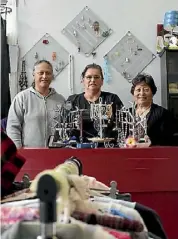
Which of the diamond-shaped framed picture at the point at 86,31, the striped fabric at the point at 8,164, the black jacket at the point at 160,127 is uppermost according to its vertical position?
the diamond-shaped framed picture at the point at 86,31

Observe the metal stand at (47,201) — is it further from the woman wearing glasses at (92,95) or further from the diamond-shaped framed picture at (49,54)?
the diamond-shaped framed picture at (49,54)

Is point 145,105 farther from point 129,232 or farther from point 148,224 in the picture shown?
point 129,232

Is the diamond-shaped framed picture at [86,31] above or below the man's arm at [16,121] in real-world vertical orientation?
above

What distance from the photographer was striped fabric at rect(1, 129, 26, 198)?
41.6 inches

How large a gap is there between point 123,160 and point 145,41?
1.97m

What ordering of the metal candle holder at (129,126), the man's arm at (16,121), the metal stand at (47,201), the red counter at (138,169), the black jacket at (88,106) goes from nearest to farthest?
the metal stand at (47,201) < the red counter at (138,169) < the metal candle holder at (129,126) < the black jacket at (88,106) < the man's arm at (16,121)

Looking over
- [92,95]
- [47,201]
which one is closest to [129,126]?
[92,95]

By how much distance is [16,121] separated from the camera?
2.87 meters

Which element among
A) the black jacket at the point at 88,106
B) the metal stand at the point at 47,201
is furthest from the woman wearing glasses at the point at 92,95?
the metal stand at the point at 47,201

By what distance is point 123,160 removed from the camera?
7.55 feet

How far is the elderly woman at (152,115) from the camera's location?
2902 millimetres

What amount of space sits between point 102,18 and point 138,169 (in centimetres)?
210

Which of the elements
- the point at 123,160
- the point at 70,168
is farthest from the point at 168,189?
the point at 70,168

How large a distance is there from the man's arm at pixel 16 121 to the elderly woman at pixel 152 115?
0.80 meters
